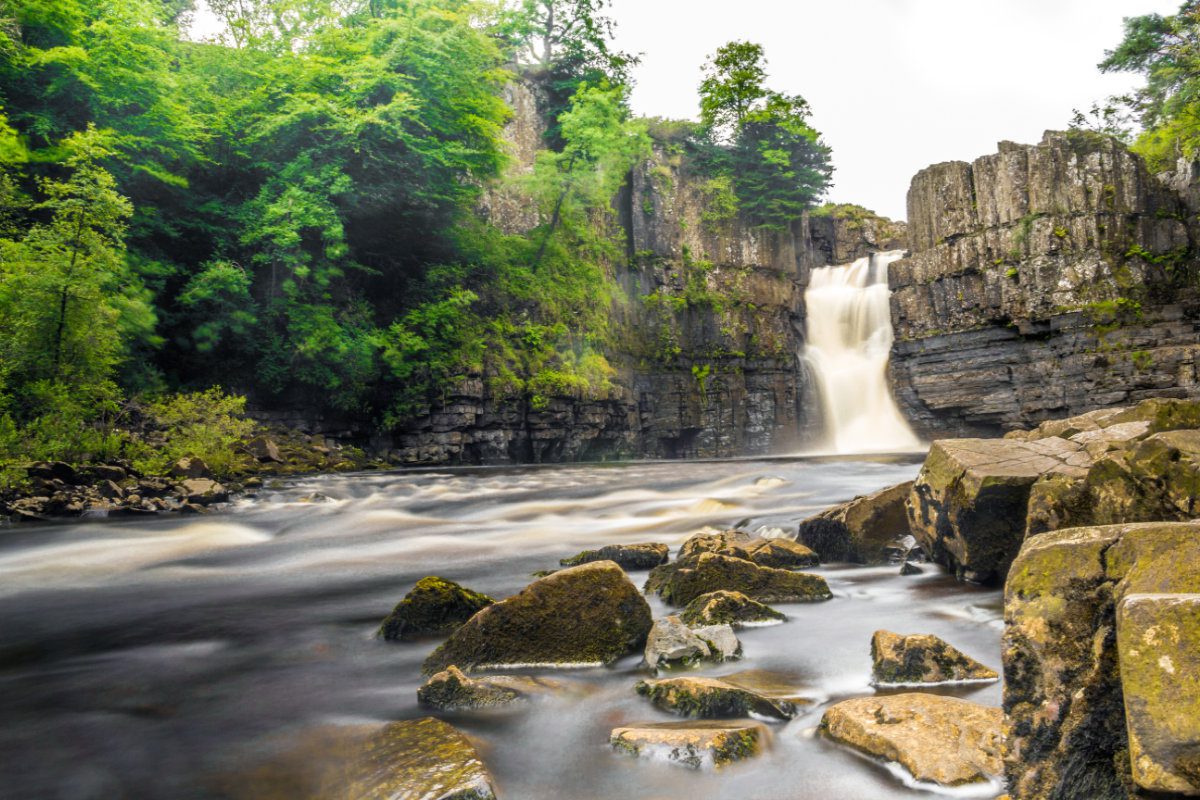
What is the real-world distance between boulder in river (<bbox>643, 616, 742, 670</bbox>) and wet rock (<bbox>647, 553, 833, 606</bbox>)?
127cm

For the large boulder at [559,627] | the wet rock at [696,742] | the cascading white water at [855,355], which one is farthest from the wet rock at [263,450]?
the cascading white water at [855,355]

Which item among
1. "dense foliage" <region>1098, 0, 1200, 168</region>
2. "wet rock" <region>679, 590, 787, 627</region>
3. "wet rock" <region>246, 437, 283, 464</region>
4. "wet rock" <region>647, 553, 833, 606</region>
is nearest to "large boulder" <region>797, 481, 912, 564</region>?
"wet rock" <region>647, 553, 833, 606</region>

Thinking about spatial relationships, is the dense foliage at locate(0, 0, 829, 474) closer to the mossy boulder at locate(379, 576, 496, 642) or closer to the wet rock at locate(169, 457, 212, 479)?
the wet rock at locate(169, 457, 212, 479)

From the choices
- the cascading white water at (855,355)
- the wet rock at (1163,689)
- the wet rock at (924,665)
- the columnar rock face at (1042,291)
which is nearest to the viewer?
the wet rock at (1163,689)

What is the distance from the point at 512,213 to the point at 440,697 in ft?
97.6

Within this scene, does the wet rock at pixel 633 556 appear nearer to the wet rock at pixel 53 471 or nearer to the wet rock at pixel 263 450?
the wet rock at pixel 53 471

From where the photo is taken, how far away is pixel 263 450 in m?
18.5

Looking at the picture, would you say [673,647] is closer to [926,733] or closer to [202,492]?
[926,733]

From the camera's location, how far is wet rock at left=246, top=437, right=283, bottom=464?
1836 cm

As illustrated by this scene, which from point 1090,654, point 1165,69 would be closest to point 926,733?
point 1090,654

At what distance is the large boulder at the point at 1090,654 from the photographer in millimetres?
2014

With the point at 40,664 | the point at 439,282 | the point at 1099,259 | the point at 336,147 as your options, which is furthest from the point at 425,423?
the point at 1099,259

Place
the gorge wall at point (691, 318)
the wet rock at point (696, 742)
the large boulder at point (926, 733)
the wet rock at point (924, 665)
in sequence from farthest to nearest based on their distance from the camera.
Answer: the gorge wall at point (691, 318) < the wet rock at point (924, 665) < the wet rock at point (696, 742) < the large boulder at point (926, 733)

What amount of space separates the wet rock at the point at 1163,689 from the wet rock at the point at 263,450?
62.5 feet
